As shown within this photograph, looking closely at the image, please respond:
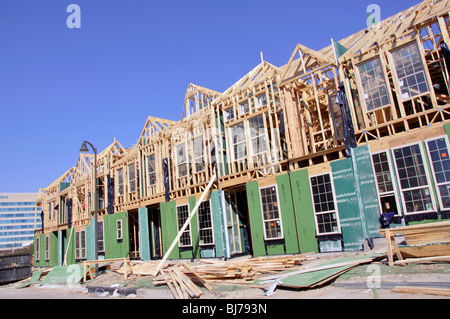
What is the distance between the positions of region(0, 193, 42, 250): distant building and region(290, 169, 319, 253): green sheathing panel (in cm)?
13770

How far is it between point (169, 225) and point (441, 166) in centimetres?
1635

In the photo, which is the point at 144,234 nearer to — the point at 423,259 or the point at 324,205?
the point at 324,205

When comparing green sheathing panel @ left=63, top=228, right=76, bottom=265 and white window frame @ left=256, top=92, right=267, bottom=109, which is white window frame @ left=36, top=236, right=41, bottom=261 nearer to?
green sheathing panel @ left=63, top=228, right=76, bottom=265

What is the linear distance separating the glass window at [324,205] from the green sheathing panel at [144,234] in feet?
46.9

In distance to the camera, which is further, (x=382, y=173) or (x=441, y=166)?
(x=382, y=173)

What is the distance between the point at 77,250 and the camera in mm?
33344

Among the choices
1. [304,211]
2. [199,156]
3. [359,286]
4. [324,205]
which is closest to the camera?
[359,286]

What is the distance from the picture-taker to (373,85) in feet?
48.6

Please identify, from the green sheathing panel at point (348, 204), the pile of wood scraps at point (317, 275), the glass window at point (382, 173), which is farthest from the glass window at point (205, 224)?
the glass window at point (382, 173)

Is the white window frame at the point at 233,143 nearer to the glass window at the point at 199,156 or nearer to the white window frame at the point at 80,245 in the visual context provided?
the glass window at the point at 199,156

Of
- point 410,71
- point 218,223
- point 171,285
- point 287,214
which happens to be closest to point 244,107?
point 218,223

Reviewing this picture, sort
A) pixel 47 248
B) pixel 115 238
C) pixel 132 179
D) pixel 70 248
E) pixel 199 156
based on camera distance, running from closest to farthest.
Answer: pixel 199 156
pixel 132 179
pixel 115 238
pixel 70 248
pixel 47 248
